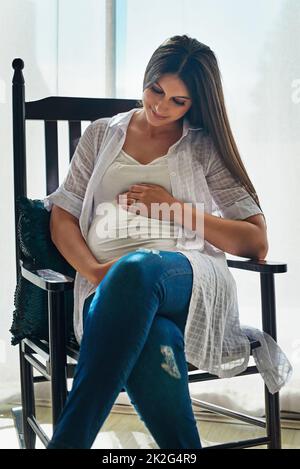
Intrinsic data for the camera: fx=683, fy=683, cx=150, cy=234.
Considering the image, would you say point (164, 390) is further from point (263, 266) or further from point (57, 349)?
point (263, 266)

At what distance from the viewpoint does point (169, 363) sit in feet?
3.83

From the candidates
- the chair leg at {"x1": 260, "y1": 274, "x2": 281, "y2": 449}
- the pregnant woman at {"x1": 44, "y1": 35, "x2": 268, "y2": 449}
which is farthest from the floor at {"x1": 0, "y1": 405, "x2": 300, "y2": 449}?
the pregnant woman at {"x1": 44, "y1": 35, "x2": 268, "y2": 449}

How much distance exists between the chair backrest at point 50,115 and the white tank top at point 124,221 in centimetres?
23

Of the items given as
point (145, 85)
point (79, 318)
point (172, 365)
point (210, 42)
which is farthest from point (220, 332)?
point (210, 42)

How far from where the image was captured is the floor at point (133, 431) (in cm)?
181

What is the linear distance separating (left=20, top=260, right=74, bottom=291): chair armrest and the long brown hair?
459 mm

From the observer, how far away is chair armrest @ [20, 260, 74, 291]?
1.22m

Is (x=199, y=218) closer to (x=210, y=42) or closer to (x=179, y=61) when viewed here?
(x=179, y=61)

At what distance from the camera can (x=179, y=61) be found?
1.45m

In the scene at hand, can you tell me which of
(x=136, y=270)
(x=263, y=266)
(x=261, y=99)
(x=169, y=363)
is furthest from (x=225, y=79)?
(x=169, y=363)

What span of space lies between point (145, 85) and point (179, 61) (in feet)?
0.30

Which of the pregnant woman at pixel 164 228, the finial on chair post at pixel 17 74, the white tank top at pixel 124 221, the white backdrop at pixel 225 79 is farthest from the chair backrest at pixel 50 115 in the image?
the white backdrop at pixel 225 79

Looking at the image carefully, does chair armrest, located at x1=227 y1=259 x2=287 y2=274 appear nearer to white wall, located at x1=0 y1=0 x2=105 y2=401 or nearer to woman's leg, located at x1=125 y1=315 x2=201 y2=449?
woman's leg, located at x1=125 y1=315 x2=201 y2=449

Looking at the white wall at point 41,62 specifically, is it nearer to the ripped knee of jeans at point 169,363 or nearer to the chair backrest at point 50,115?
the chair backrest at point 50,115
